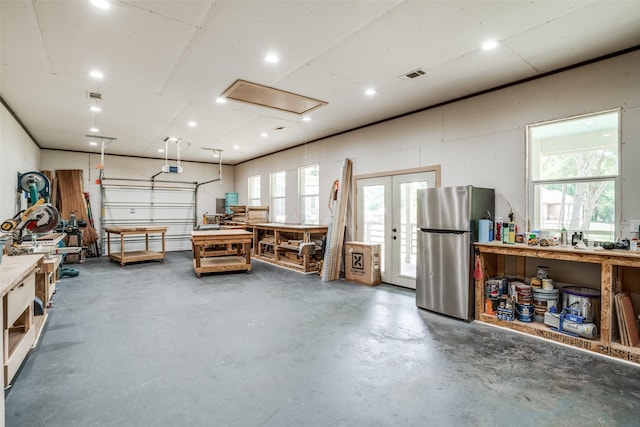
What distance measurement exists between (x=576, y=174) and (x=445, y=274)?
1.85m

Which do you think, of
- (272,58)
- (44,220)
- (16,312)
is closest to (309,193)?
(272,58)

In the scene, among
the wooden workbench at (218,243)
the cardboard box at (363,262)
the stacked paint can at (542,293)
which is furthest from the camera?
the wooden workbench at (218,243)

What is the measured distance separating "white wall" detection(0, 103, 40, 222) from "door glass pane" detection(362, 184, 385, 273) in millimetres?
5880

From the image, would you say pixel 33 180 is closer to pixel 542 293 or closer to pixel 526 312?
pixel 526 312

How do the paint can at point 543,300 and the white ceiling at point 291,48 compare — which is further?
the paint can at point 543,300

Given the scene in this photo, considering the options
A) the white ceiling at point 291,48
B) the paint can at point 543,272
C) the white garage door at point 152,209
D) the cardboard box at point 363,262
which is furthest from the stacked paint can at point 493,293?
the white garage door at point 152,209

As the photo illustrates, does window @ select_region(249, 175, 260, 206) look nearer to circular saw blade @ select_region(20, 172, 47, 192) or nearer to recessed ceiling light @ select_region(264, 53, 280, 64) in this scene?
circular saw blade @ select_region(20, 172, 47, 192)

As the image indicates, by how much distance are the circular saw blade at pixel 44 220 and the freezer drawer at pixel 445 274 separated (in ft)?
15.7

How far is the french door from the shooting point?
5305 millimetres

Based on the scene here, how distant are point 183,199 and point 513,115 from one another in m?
9.75

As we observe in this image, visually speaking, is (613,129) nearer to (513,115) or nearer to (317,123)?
(513,115)

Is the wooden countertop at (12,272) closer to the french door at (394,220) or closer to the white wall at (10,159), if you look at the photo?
the white wall at (10,159)

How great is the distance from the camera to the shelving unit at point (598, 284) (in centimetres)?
283

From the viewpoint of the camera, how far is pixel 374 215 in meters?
5.98
